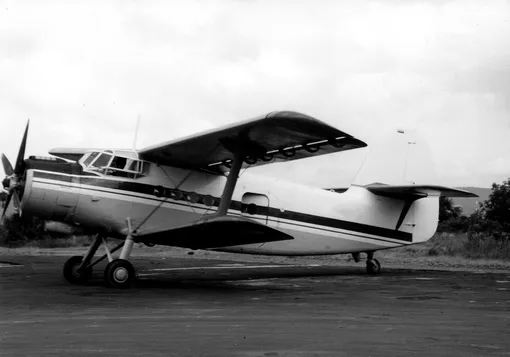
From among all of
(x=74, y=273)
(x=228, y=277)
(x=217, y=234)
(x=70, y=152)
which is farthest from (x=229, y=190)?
(x=70, y=152)

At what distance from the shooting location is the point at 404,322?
756 cm

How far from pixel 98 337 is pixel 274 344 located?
1.75m

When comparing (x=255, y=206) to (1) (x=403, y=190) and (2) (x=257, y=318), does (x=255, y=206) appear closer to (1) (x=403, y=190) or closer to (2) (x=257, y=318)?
(1) (x=403, y=190)

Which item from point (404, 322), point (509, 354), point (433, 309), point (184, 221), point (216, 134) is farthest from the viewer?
point (184, 221)

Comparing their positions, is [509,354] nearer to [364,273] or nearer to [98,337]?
[98,337]

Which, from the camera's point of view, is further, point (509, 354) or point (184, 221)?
point (184, 221)

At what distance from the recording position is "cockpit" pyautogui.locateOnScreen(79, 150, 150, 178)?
1280 cm

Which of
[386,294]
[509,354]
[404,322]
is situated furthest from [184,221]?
[509,354]

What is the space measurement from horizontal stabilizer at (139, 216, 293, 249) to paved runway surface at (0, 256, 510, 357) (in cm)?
90

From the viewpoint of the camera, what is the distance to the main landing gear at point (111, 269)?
11859 millimetres

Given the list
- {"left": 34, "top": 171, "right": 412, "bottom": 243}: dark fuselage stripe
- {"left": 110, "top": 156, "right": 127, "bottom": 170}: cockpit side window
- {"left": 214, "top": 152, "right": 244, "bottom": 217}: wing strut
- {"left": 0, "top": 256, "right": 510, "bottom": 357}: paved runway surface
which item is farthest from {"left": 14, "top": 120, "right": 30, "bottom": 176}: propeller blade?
{"left": 214, "top": 152, "right": 244, "bottom": 217}: wing strut

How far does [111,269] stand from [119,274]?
18 centimetres

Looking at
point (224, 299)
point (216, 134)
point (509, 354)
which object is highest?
point (216, 134)

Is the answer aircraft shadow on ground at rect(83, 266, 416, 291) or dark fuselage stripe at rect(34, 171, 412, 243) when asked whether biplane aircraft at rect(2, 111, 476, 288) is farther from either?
aircraft shadow on ground at rect(83, 266, 416, 291)
